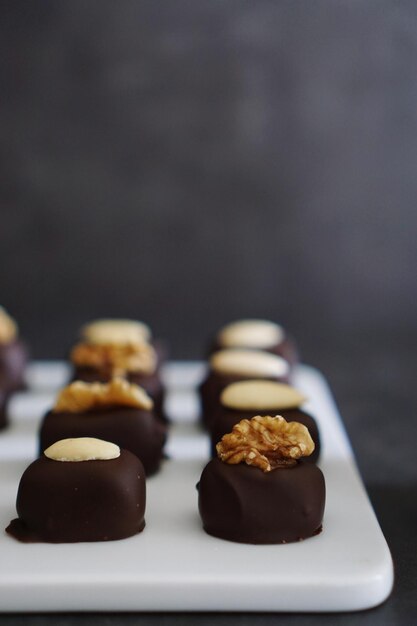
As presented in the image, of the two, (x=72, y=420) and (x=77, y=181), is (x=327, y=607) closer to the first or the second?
(x=72, y=420)

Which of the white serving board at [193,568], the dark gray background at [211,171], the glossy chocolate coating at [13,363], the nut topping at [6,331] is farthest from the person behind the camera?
the dark gray background at [211,171]

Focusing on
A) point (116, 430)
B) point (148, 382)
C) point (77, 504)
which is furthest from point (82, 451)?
point (148, 382)

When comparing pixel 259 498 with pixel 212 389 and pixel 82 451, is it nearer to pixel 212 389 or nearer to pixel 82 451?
pixel 82 451

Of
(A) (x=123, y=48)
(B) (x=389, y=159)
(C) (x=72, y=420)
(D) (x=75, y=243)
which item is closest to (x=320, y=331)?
(B) (x=389, y=159)

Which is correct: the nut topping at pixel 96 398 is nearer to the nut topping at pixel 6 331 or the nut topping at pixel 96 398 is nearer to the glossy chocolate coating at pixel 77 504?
the glossy chocolate coating at pixel 77 504

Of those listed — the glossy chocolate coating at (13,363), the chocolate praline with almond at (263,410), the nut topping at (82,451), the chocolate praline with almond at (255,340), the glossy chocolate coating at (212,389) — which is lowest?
the glossy chocolate coating at (13,363)

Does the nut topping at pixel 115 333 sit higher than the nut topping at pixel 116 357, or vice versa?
the nut topping at pixel 116 357

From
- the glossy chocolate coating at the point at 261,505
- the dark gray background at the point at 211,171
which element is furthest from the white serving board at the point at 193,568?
the dark gray background at the point at 211,171
